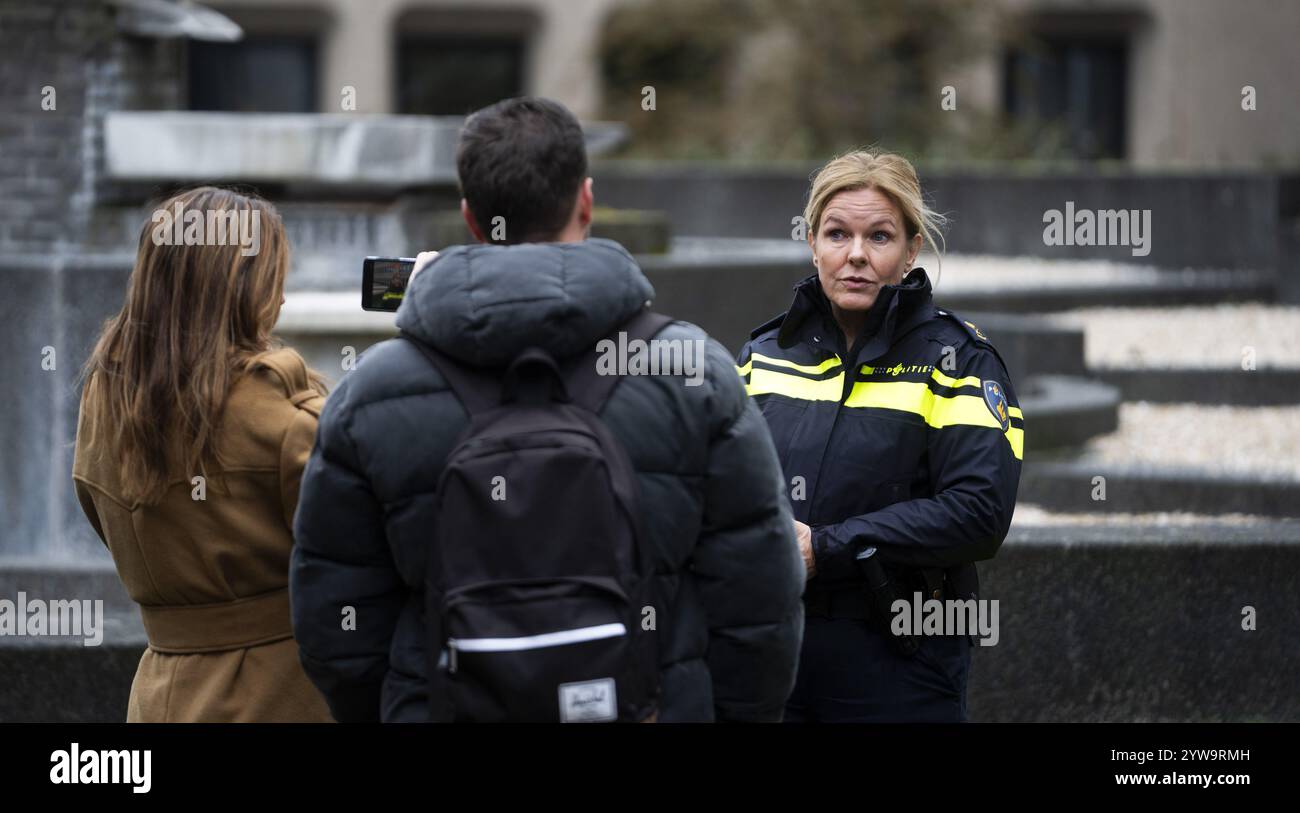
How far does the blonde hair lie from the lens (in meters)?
3.39

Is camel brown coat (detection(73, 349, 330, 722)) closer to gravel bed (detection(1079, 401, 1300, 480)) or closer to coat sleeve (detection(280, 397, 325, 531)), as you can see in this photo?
coat sleeve (detection(280, 397, 325, 531))

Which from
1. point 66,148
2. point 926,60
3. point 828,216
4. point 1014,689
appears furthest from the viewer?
point 926,60

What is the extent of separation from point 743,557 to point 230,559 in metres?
1.09

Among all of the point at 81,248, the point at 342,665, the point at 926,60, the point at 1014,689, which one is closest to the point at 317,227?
the point at 81,248

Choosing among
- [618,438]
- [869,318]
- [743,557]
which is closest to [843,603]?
[869,318]

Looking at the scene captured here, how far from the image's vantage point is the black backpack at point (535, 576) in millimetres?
2342

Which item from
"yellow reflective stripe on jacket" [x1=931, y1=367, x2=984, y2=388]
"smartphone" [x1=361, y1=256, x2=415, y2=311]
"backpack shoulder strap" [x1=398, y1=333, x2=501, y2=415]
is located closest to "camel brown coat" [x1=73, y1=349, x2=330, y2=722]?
"smartphone" [x1=361, y1=256, x2=415, y2=311]

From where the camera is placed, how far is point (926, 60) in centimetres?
2161

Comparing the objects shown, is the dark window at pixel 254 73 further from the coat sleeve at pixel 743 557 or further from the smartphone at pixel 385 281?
the coat sleeve at pixel 743 557

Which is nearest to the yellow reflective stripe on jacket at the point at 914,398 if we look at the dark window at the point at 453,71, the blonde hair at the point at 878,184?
the blonde hair at the point at 878,184

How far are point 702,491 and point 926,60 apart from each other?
20.0 meters

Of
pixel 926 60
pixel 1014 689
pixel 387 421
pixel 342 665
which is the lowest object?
pixel 1014 689

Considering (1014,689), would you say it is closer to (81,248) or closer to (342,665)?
(342,665)

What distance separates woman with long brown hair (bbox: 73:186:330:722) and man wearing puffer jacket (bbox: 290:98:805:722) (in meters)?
0.52
